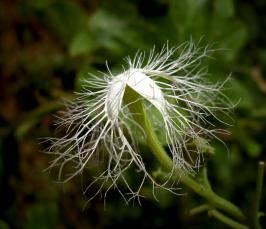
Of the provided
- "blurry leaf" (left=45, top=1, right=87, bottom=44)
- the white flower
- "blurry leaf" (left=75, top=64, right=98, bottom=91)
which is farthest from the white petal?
"blurry leaf" (left=45, top=1, right=87, bottom=44)

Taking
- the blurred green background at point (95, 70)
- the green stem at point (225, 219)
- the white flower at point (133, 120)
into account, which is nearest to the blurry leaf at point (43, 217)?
the blurred green background at point (95, 70)

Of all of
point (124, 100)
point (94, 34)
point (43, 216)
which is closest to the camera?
point (124, 100)

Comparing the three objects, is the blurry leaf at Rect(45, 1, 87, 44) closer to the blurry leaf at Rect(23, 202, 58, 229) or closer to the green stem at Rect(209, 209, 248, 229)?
the blurry leaf at Rect(23, 202, 58, 229)

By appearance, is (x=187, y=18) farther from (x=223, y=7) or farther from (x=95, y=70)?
(x=95, y=70)

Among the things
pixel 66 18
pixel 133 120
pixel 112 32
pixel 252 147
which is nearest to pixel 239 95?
pixel 252 147

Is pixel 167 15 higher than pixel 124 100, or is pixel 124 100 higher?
pixel 167 15

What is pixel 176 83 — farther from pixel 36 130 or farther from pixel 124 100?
pixel 36 130

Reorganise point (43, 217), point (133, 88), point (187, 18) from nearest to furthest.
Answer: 1. point (133, 88)
2. point (43, 217)
3. point (187, 18)

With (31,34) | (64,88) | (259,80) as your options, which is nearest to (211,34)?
(259,80)
